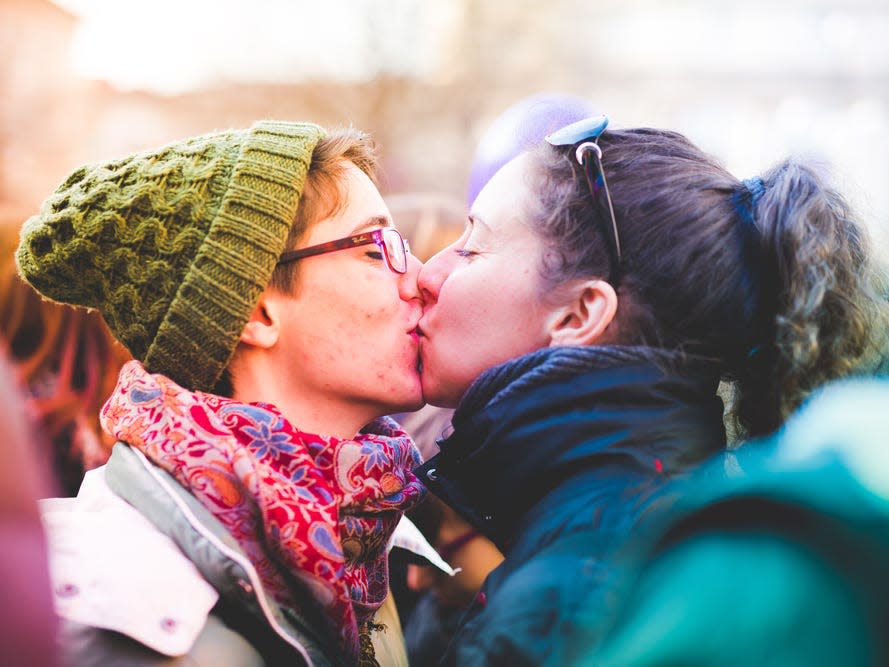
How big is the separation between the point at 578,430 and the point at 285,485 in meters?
0.68

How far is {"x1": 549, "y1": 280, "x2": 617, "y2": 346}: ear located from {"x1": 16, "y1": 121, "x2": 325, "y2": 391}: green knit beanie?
77cm

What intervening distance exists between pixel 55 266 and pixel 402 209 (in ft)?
7.85

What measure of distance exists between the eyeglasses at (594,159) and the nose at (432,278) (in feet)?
1.56

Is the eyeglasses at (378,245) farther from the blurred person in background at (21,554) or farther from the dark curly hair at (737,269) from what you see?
the blurred person in background at (21,554)

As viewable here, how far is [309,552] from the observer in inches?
66.5

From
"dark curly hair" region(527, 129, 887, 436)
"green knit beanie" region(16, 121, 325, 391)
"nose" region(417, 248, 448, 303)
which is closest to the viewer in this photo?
"dark curly hair" region(527, 129, 887, 436)

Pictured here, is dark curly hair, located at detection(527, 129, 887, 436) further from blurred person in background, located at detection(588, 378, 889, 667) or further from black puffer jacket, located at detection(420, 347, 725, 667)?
blurred person in background, located at detection(588, 378, 889, 667)

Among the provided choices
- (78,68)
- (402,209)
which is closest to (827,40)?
(78,68)

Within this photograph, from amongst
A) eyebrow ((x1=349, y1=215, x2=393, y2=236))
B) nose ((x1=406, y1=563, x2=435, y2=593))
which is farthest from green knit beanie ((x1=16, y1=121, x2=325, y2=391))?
nose ((x1=406, y1=563, x2=435, y2=593))

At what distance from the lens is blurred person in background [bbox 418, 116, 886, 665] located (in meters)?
1.73

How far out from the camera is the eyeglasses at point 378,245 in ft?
7.24

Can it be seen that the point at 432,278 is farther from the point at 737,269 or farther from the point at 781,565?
the point at 781,565

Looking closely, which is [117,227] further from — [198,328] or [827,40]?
[827,40]

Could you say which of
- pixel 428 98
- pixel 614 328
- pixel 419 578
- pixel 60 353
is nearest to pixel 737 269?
pixel 614 328
